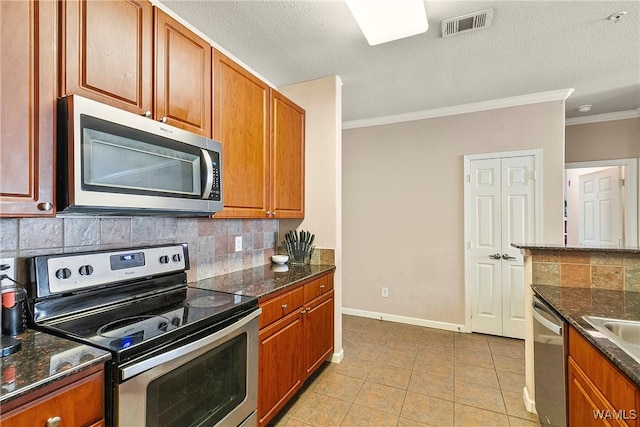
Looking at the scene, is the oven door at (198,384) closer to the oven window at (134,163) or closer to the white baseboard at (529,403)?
the oven window at (134,163)

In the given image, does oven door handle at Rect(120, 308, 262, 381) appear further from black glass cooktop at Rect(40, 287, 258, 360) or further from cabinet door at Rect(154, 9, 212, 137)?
cabinet door at Rect(154, 9, 212, 137)

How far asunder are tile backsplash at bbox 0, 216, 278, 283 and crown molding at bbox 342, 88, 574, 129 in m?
2.00

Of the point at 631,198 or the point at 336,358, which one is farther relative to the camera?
the point at 631,198

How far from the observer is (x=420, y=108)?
3.63m

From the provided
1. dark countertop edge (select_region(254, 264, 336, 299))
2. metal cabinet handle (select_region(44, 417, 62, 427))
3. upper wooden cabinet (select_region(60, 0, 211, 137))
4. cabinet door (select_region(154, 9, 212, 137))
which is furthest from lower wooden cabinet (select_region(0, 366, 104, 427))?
cabinet door (select_region(154, 9, 212, 137))

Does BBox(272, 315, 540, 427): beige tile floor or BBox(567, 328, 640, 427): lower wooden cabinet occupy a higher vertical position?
BBox(567, 328, 640, 427): lower wooden cabinet

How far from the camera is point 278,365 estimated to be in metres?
1.88

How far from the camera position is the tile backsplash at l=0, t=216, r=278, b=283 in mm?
1258

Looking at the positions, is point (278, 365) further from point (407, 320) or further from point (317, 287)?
point (407, 320)

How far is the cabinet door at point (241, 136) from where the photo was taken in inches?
74.2

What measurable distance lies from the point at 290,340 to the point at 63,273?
1282mm

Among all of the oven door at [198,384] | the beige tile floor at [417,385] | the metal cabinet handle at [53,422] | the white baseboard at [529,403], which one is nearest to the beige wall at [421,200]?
the beige tile floor at [417,385]

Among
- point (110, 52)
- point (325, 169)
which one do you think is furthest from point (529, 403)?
point (110, 52)

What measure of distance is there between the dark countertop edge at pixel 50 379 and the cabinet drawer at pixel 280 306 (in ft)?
2.82
